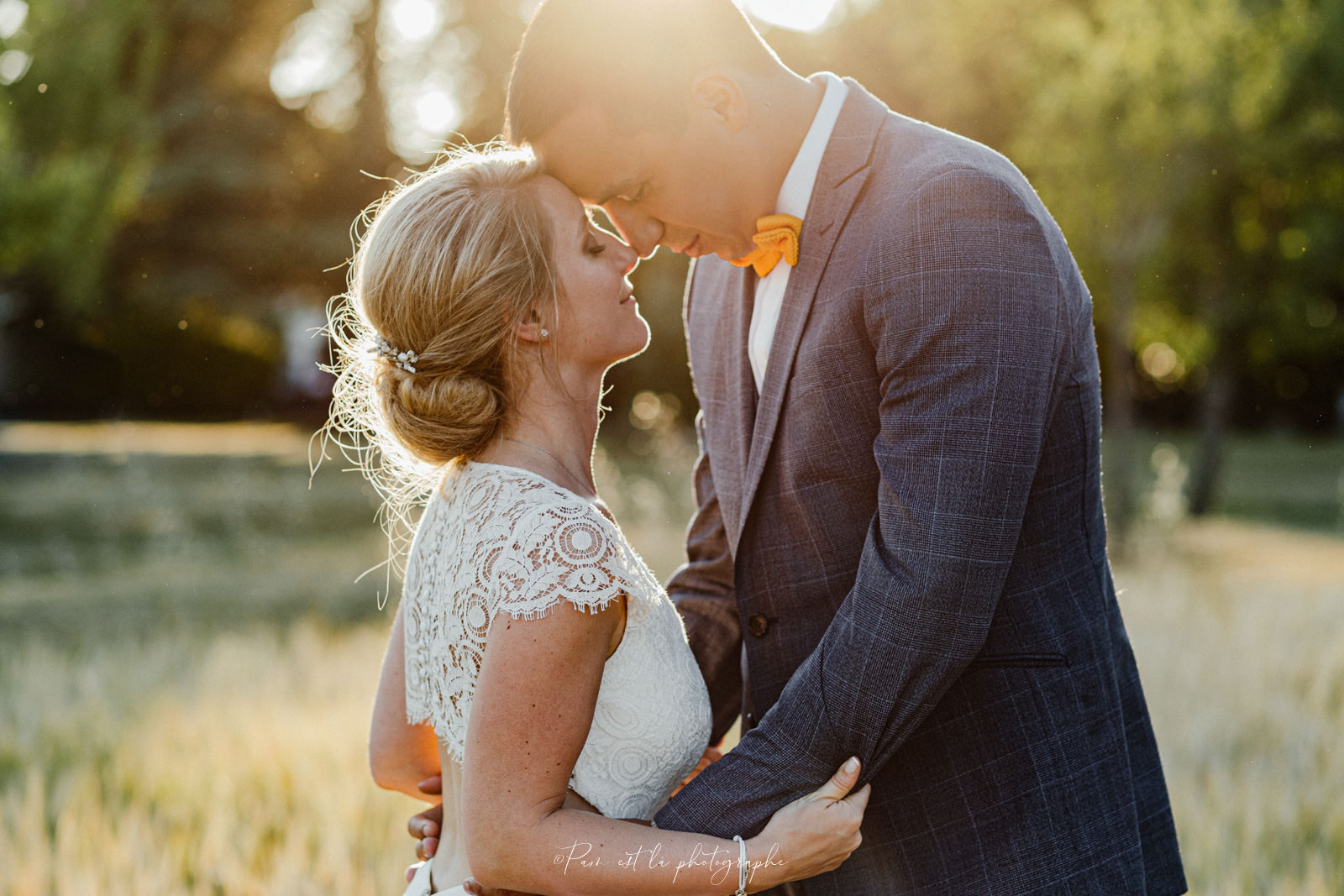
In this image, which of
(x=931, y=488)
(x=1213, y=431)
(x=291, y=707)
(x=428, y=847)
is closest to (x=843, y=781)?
(x=931, y=488)

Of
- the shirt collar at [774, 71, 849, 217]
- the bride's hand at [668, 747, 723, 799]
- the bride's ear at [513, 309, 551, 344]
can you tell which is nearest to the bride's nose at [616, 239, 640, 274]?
the bride's ear at [513, 309, 551, 344]

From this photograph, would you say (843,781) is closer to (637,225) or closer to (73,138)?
(637,225)

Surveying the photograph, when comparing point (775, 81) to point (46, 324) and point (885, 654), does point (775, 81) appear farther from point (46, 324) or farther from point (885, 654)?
point (46, 324)

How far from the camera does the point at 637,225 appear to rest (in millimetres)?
2479

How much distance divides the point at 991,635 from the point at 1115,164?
381 inches

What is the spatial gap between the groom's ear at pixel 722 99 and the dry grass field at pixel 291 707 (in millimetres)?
2721

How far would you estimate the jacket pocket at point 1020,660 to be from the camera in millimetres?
2121

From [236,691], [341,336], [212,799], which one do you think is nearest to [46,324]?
[236,691]

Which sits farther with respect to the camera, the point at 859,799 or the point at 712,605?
the point at 712,605

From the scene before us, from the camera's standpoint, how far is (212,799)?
176 inches

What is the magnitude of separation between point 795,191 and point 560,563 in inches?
37.0

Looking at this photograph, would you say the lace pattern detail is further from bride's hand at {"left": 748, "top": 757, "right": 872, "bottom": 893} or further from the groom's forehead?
the groom's forehead

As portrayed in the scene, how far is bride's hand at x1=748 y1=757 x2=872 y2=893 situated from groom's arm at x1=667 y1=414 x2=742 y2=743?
70cm

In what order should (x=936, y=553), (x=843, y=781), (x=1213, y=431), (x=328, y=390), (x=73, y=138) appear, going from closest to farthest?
(x=936, y=553) → (x=843, y=781) → (x=73, y=138) → (x=1213, y=431) → (x=328, y=390)
